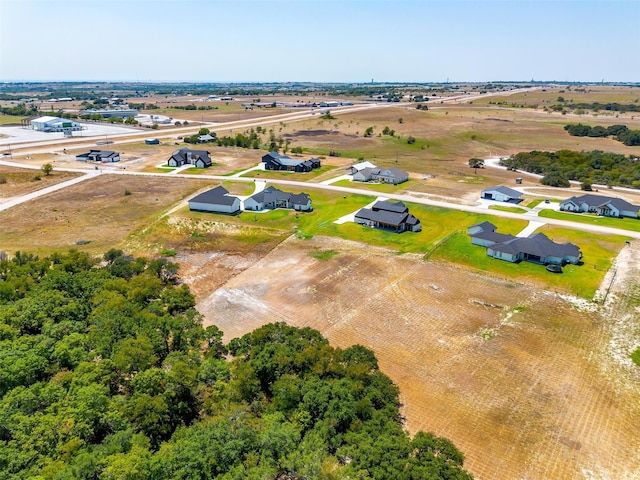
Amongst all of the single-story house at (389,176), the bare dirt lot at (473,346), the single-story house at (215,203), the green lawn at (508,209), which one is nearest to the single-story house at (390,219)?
the bare dirt lot at (473,346)

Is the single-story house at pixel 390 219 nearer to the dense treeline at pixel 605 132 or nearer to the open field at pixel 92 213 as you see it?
the open field at pixel 92 213

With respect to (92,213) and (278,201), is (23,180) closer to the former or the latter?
(92,213)

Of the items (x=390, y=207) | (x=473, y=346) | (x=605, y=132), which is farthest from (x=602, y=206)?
(x=605, y=132)

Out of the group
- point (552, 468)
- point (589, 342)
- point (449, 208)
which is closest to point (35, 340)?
point (552, 468)

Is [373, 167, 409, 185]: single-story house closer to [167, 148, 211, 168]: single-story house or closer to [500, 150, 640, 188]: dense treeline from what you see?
[500, 150, 640, 188]: dense treeline

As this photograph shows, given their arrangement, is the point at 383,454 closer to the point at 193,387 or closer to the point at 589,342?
the point at 193,387

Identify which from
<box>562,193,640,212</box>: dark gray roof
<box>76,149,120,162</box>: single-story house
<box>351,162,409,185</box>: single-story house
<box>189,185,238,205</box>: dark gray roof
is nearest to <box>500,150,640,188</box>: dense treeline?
<box>562,193,640,212</box>: dark gray roof
